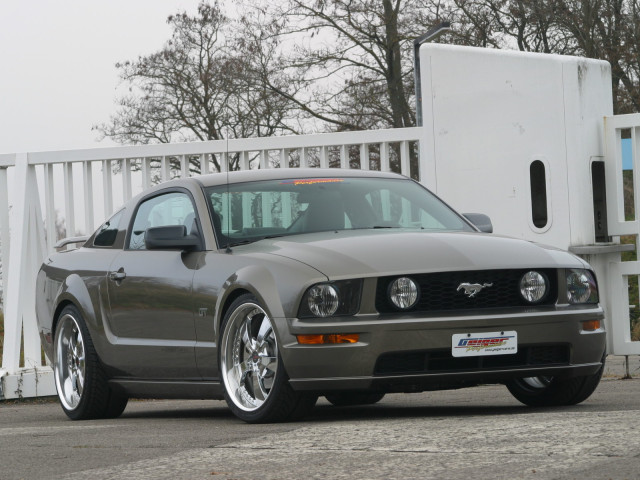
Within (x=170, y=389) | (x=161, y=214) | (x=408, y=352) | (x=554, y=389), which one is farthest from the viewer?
(x=161, y=214)

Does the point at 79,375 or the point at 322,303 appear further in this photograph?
the point at 79,375

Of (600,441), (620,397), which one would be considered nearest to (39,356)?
(620,397)

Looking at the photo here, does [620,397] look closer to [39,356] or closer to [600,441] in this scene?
[600,441]

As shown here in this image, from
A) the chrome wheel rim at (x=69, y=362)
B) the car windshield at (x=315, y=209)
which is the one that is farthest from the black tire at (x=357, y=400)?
the chrome wheel rim at (x=69, y=362)

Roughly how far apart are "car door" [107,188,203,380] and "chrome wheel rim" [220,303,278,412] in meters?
0.48

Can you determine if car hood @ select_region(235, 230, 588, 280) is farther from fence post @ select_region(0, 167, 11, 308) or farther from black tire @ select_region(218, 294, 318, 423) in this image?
fence post @ select_region(0, 167, 11, 308)

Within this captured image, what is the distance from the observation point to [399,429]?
237 inches

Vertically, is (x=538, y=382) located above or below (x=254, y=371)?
below

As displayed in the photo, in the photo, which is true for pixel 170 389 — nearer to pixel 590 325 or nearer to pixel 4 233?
pixel 590 325

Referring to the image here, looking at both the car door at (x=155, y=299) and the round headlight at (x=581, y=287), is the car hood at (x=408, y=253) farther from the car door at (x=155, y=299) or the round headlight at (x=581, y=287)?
the car door at (x=155, y=299)

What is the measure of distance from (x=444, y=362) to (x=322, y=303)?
706mm

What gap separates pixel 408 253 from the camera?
712cm

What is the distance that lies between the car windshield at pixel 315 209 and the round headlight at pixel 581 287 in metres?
1.04

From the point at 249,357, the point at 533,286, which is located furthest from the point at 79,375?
the point at 533,286
